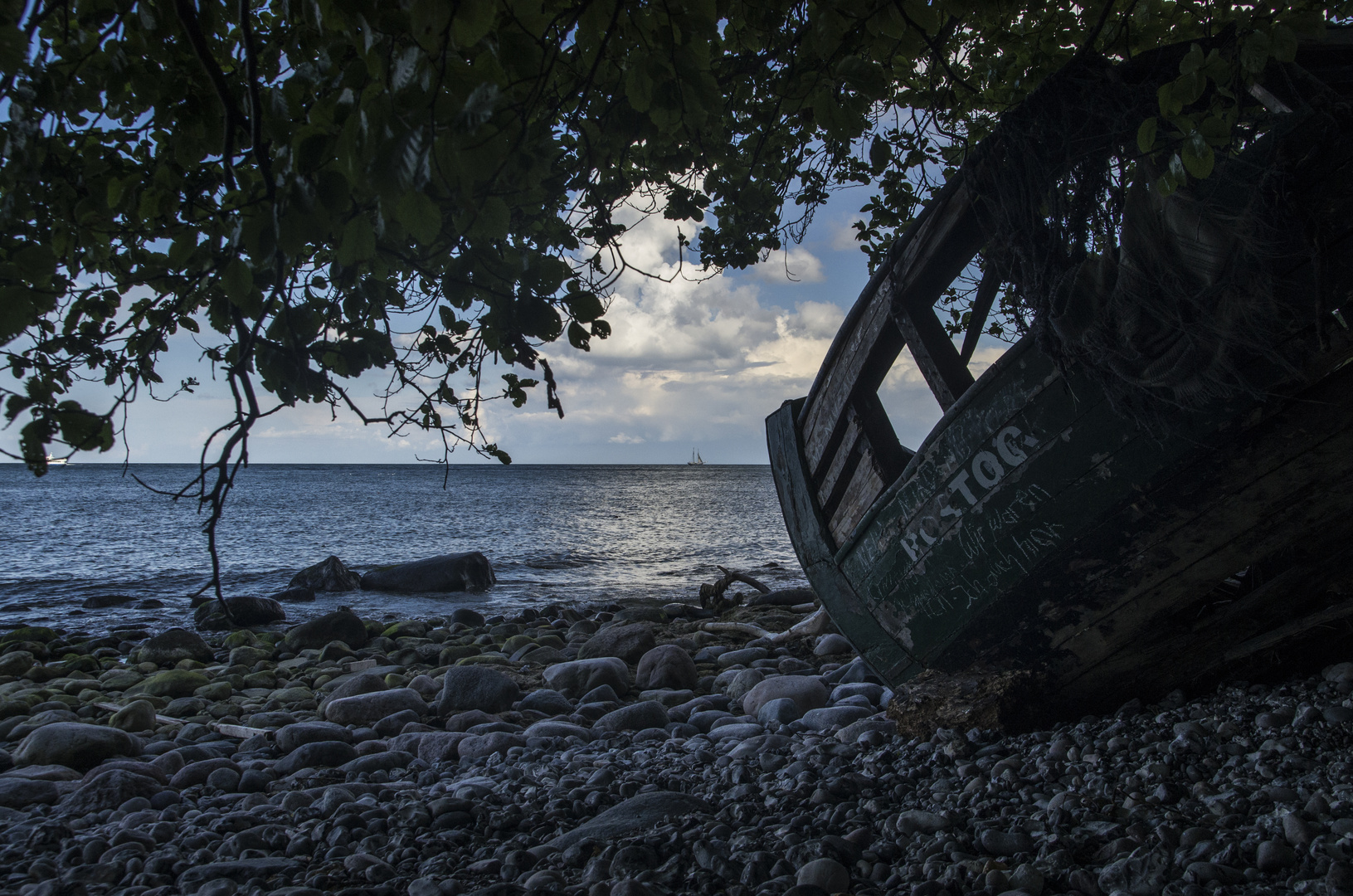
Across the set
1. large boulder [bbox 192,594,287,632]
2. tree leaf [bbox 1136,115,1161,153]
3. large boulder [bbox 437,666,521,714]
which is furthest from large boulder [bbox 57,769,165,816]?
large boulder [bbox 192,594,287,632]

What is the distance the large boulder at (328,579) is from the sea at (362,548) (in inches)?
18.0

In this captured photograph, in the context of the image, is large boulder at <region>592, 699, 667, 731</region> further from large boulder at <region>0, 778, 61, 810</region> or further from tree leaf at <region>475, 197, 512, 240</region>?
tree leaf at <region>475, 197, 512, 240</region>

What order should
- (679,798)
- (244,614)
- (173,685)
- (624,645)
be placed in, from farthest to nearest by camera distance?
(244,614) → (624,645) → (173,685) → (679,798)

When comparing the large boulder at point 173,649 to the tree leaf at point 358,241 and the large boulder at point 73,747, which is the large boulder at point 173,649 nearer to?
the large boulder at point 73,747

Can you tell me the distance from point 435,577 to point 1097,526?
13298 millimetres

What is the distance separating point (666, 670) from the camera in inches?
243

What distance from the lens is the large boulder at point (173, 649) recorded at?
803 cm

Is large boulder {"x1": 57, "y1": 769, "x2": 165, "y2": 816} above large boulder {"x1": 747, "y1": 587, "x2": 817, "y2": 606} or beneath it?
above

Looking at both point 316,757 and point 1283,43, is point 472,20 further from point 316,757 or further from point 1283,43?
point 316,757

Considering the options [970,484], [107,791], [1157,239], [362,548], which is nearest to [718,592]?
[970,484]

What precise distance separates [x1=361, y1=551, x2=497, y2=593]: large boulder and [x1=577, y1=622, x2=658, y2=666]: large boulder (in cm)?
779

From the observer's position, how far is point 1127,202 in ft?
9.02

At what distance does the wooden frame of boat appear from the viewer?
2.72 m

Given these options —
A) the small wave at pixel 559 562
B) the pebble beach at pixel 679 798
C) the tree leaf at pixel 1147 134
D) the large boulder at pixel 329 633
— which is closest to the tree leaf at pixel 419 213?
the tree leaf at pixel 1147 134
